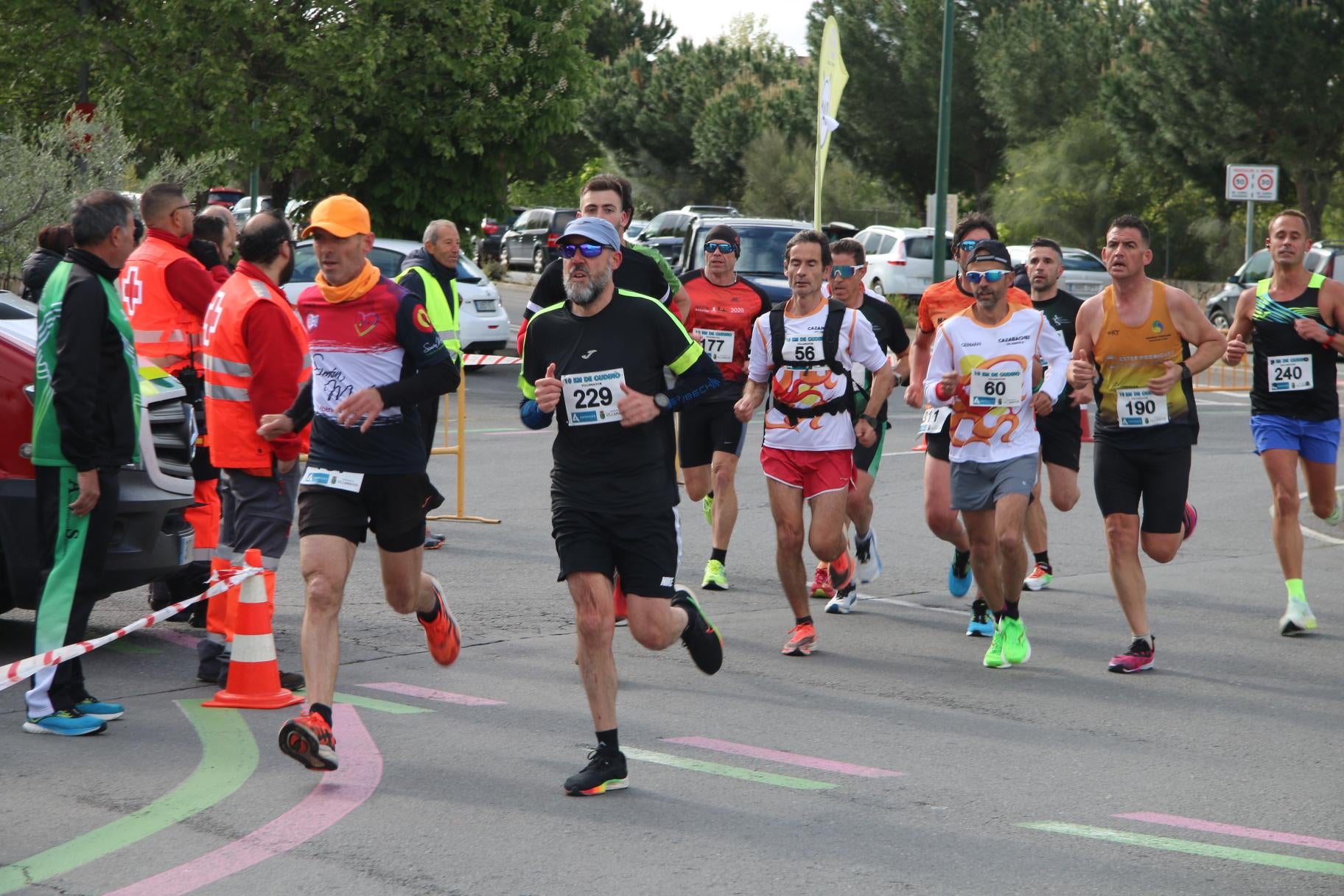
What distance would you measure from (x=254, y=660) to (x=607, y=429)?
1.90 metres

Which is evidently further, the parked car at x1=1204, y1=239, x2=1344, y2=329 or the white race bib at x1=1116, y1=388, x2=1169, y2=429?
the parked car at x1=1204, y1=239, x2=1344, y2=329

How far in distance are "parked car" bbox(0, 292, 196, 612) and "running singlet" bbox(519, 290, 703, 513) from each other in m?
2.10

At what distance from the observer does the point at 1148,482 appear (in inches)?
317

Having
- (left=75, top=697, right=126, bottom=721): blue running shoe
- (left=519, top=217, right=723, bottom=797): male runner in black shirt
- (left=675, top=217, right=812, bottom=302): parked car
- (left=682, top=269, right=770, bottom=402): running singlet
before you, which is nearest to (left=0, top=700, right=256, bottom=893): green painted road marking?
(left=75, top=697, right=126, bottom=721): blue running shoe

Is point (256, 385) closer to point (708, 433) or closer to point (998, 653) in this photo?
point (708, 433)

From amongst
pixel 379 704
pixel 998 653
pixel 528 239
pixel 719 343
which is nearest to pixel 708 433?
pixel 719 343

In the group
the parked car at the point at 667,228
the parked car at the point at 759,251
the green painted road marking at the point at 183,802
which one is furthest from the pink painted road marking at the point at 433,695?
the parked car at the point at 667,228

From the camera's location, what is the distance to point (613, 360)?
5965 millimetres

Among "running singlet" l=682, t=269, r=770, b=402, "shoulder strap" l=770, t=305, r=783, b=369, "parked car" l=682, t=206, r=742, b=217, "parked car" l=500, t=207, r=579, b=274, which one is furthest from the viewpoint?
"parked car" l=500, t=207, r=579, b=274

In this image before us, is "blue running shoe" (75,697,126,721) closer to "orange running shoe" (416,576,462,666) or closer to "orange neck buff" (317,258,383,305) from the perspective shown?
"orange running shoe" (416,576,462,666)

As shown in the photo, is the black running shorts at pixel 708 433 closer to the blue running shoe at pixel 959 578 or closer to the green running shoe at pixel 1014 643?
the blue running shoe at pixel 959 578

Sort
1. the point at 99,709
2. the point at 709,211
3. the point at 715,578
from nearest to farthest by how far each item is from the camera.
A: 1. the point at 99,709
2. the point at 715,578
3. the point at 709,211

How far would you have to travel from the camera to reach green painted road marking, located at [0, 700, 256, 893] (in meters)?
4.90

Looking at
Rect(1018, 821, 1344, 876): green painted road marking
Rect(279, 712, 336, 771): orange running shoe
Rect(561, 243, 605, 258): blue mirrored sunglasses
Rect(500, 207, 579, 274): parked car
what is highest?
Rect(500, 207, 579, 274): parked car
